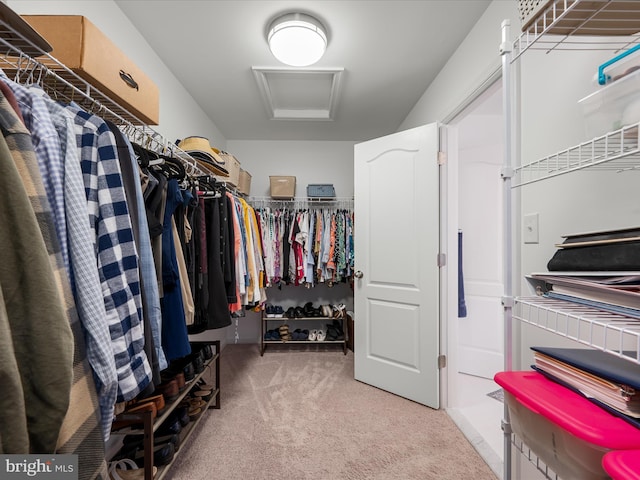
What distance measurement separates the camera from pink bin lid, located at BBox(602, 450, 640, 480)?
1.33 feet

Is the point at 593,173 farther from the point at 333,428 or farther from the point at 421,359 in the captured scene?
the point at 333,428

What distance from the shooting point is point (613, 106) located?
59 cm

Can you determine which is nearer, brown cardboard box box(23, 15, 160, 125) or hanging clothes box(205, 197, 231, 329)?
brown cardboard box box(23, 15, 160, 125)

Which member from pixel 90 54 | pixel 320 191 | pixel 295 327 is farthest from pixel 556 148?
pixel 295 327

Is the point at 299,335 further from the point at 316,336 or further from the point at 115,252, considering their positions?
the point at 115,252

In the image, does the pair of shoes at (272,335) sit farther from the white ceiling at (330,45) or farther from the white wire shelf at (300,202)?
the white ceiling at (330,45)

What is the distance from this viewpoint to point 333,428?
1.70m

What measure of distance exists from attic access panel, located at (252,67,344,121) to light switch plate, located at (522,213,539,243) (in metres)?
1.61

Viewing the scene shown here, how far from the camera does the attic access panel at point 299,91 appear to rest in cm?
208

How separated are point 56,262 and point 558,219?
61.7 inches

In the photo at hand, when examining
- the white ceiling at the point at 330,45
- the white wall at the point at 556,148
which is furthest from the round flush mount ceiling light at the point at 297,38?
the white wall at the point at 556,148

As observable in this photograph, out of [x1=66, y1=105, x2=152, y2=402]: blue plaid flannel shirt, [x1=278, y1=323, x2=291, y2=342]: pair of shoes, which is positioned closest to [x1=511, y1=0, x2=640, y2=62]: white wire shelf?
[x1=66, y1=105, x2=152, y2=402]: blue plaid flannel shirt

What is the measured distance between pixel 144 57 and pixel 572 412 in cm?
260

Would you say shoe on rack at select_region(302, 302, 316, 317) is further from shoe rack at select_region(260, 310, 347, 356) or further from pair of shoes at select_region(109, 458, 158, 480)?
pair of shoes at select_region(109, 458, 158, 480)
